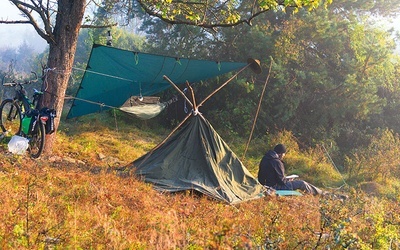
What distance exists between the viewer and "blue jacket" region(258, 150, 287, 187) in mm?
5746

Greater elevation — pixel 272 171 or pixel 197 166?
pixel 197 166

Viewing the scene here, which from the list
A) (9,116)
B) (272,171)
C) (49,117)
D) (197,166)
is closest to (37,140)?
(49,117)

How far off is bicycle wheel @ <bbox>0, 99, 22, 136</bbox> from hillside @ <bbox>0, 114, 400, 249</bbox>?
0.57 meters

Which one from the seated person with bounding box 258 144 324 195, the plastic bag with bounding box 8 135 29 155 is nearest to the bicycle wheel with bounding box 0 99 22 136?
the plastic bag with bounding box 8 135 29 155

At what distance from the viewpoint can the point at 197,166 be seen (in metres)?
5.14

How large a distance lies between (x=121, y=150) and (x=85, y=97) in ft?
4.02

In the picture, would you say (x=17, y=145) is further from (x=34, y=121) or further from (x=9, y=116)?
(x=9, y=116)

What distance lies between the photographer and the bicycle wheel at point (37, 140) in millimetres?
4973

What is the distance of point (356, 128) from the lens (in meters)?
11.9

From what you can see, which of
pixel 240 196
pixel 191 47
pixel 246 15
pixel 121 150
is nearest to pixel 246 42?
pixel 246 15

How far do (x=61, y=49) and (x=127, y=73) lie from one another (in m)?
1.31

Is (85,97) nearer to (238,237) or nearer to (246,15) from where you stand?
(238,237)

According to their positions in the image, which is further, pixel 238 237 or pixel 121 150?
pixel 121 150

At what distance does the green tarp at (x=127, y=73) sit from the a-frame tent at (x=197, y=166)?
1.31m
